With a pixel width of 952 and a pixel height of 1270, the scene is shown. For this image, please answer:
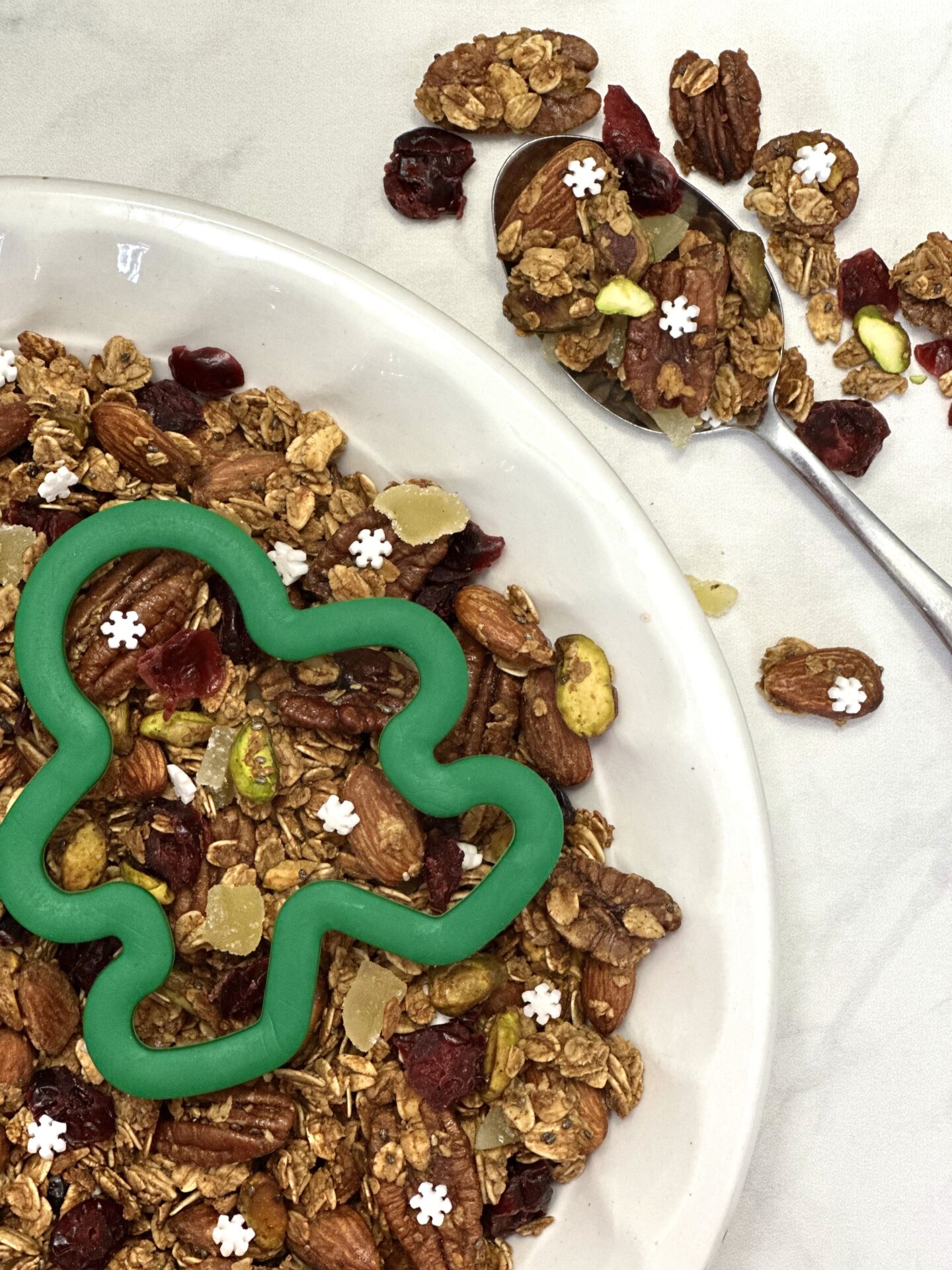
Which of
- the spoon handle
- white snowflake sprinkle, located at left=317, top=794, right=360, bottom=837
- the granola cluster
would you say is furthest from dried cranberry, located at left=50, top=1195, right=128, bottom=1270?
the spoon handle

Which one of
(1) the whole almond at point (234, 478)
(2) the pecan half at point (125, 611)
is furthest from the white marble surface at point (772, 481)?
(2) the pecan half at point (125, 611)

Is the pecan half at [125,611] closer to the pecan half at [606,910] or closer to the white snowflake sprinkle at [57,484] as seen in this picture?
the white snowflake sprinkle at [57,484]

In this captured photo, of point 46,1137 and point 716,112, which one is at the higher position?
point 716,112

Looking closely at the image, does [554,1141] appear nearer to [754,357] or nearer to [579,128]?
[754,357]

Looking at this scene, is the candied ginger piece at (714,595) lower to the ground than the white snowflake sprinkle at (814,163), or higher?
lower

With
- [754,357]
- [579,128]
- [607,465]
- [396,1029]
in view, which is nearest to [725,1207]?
[396,1029]

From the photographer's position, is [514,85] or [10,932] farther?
[514,85]

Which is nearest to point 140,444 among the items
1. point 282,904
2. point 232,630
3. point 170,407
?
point 170,407

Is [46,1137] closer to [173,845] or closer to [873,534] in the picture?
[173,845]
